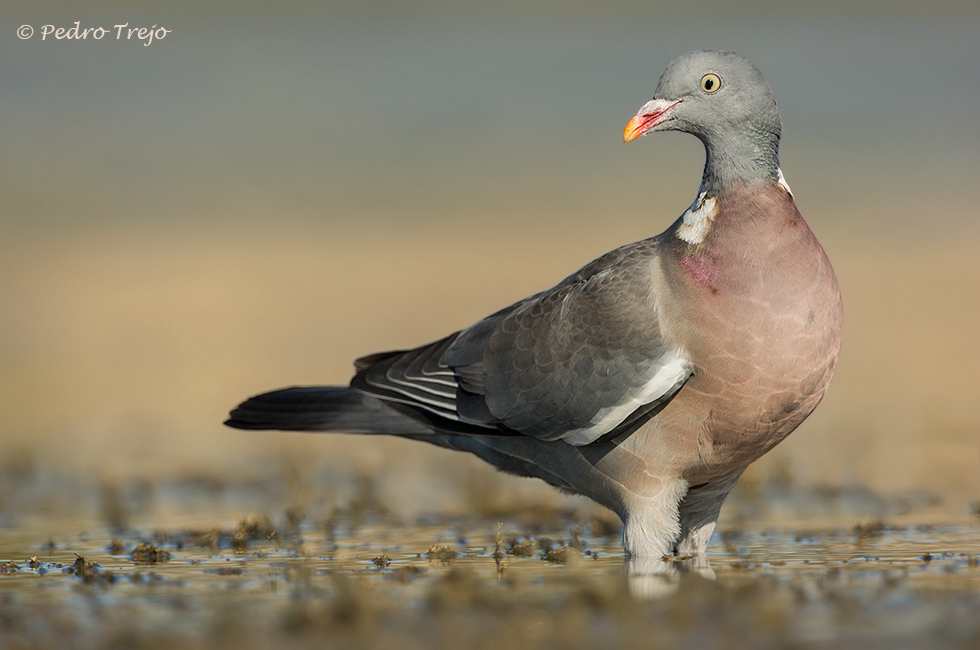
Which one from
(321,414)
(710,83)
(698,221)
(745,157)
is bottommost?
(321,414)

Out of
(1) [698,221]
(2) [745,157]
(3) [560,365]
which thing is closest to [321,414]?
(3) [560,365]

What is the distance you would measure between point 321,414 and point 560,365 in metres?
1.41

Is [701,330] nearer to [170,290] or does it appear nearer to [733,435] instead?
[733,435]

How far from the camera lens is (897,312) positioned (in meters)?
12.4

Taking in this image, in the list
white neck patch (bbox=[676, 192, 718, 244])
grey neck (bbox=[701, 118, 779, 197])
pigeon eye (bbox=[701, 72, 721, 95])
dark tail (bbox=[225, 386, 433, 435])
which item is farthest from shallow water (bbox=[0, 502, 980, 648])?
pigeon eye (bbox=[701, 72, 721, 95])

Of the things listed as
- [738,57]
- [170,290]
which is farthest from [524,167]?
[738,57]

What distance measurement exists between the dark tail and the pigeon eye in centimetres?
225

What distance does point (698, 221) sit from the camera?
19.7 feet

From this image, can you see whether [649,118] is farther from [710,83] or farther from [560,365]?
[560,365]

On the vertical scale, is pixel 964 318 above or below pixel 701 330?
above

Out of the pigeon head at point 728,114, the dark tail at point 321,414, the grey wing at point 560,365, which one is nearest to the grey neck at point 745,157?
the pigeon head at point 728,114

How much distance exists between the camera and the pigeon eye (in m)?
6.00

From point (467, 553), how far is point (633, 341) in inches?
49.0

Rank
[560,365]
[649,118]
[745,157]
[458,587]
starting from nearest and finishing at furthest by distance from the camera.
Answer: [458,587] → [745,157] → [649,118] → [560,365]
